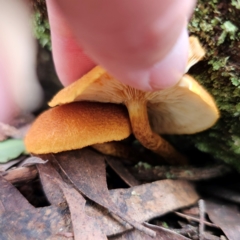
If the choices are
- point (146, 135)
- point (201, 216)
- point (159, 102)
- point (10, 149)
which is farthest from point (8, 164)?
point (201, 216)

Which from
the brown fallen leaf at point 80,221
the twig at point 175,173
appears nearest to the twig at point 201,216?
the twig at point 175,173

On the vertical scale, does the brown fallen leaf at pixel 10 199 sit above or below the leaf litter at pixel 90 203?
above

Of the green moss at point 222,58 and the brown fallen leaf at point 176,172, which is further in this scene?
the brown fallen leaf at point 176,172

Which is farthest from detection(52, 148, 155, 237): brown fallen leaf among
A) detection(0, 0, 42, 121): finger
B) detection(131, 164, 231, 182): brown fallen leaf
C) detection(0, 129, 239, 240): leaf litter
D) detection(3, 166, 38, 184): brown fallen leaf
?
detection(0, 0, 42, 121): finger

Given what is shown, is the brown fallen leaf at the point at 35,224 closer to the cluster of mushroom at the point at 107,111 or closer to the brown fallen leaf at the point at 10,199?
the brown fallen leaf at the point at 10,199

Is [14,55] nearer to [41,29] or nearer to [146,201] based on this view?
[41,29]

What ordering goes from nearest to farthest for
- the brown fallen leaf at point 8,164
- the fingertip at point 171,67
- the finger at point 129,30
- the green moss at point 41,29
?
the finger at point 129,30
the fingertip at point 171,67
the brown fallen leaf at point 8,164
the green moss at point 41,29

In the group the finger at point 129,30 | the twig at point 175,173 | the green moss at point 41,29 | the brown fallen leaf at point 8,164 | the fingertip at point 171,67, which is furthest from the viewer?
the green moss at point 41,29
